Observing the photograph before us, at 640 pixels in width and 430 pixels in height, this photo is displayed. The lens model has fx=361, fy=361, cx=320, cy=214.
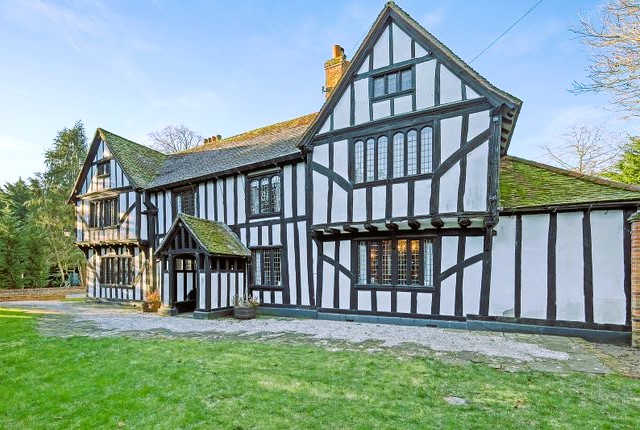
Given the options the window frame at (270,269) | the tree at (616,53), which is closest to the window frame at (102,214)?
the window frame at (270,269)

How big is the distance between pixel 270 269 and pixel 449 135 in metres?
7.50

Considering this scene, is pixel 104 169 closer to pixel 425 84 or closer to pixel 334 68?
pixel 334 68

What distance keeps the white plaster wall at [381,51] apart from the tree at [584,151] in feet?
48.5

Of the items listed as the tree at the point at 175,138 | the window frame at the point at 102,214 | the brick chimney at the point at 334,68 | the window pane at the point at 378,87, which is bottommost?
the window frame at the point at 102,214

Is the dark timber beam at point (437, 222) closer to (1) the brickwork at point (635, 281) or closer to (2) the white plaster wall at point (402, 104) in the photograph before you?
(2) the white plaster wall at point (402, 104)

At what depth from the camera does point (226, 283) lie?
41.4 ft

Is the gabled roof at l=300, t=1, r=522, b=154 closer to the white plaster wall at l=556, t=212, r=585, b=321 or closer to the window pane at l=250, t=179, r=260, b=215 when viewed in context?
the window pane at l=250, t=179, r=260, b=215

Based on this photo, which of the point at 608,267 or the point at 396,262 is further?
the point at 396,262

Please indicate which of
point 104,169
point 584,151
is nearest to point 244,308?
point 104,169

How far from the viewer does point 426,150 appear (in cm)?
1005

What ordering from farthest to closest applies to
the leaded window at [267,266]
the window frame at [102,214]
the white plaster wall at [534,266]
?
the window frame at [102,214], the leaded window at [267,266], the white plaster wall at [534,266]

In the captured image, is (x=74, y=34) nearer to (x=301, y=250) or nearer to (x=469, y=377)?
(x=301, y=250)

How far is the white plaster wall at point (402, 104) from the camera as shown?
10328mm

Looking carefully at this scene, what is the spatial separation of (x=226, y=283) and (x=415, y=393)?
9029mm
